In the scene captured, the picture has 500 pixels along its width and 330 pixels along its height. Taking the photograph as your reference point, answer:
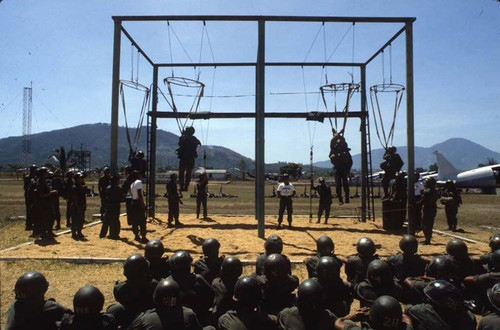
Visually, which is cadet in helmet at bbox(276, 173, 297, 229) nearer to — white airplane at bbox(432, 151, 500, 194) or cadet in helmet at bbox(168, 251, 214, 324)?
cadet in helmet at bbox(168, 251, 214, 324)

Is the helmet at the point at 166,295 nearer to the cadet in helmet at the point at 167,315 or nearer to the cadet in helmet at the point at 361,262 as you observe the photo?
the cadet in helmet at the point at 167,315

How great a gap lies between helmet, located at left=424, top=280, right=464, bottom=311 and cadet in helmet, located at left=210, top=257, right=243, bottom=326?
2198 millimetres

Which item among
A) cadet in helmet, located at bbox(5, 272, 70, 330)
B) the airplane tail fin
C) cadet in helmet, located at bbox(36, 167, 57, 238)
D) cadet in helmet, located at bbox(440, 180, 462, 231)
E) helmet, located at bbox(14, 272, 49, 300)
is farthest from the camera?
the airplane tail fin

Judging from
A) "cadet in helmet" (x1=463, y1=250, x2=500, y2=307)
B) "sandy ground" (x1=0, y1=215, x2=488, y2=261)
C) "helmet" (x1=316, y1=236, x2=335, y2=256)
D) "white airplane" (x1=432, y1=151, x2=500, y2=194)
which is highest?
"white airplane" (x1=432, y1=151, x2=500, y2=194)

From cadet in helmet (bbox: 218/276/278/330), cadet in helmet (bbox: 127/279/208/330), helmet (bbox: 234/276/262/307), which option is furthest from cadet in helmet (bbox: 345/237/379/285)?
cadet in helmet (bbox: 127/279/208/330)

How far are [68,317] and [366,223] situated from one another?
45.5 feet

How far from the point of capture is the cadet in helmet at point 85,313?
3186 millimetres

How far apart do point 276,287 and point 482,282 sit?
115 inches

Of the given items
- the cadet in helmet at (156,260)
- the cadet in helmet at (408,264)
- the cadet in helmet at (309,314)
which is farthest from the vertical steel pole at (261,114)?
the cadet in helmet at (309,314)

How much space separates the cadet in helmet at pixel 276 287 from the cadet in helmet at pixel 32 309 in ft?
7.33

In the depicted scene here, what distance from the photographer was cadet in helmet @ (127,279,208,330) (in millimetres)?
3246

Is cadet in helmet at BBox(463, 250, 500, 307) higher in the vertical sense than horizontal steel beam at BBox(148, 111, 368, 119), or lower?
lower

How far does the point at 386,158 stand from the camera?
13.8 m

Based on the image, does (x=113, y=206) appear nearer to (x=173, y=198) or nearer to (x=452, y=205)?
(x=173, y=198)
